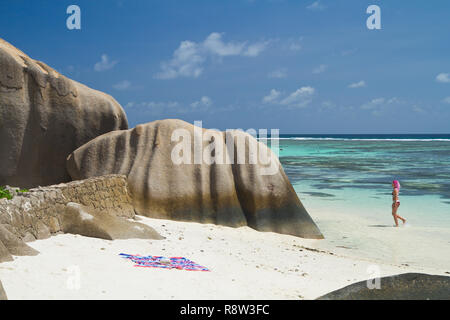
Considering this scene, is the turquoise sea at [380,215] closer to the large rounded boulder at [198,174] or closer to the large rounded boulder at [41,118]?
the large rounded boulder at [198,174]

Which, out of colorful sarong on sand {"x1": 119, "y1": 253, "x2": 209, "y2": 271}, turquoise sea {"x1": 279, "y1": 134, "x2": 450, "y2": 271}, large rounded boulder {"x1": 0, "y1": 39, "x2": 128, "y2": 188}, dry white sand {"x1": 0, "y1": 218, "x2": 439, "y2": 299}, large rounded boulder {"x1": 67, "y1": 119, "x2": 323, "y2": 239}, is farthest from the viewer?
large rounded boulder {"x1": 0, "y1": 39, "x2": 128, "y2": 188}

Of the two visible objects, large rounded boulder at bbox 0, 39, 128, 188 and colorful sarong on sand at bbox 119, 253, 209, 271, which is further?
large rounded boulder at bbox 0, 39, 128, 188

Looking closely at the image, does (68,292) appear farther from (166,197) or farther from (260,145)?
(260,145)

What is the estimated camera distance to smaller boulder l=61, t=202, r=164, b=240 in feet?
24.9

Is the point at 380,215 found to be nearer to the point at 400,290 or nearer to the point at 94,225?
the point at 400,290

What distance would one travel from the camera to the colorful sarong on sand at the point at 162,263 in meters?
6.55

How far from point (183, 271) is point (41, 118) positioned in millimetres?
7314

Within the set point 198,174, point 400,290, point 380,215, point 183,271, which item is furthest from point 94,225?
point 380,215

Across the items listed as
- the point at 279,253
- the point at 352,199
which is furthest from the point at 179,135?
the point at 352,199

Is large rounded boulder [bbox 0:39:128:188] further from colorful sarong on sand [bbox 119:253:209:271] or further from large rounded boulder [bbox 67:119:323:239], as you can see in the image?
colorful sarong on sand [bbox 119:253:209:271]

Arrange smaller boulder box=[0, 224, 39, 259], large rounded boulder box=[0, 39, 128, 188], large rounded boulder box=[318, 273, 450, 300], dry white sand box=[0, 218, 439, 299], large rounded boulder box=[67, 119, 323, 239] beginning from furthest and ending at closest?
large rounded boulder box=[0, 39, 128, 188] < large rounded boulder box=[67, 119, 323, 239] < smaller boulder box=[0, 224, 39, 259] < large rounded boulder box=[318, 273, 450, 300] < dry white sand box=[0, 218, 439, 299]

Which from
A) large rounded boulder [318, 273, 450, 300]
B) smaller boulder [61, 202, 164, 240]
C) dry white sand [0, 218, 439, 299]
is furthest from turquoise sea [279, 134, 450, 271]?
smaller boulder [61, 202, 164, 240]

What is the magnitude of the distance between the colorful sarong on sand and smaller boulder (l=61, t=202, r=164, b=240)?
955mm

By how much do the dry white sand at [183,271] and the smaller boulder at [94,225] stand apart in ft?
0.62
